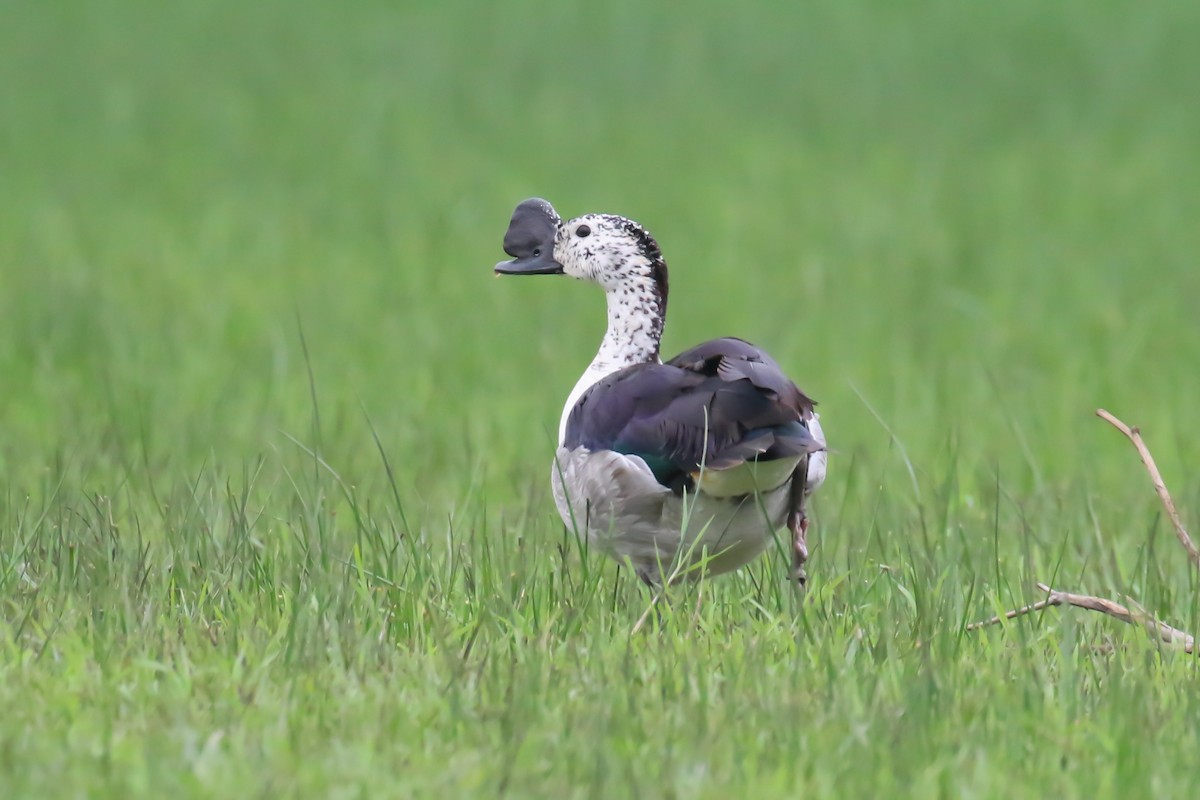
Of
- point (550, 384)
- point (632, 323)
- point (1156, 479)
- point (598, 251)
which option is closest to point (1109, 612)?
point (1156, 479)

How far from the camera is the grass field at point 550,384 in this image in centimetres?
385

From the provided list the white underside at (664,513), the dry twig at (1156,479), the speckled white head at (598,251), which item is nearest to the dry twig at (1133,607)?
the dry twig at (1156,479)

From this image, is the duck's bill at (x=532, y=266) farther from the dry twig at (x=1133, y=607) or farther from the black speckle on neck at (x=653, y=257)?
the dry twig at (x=1133, y=607)

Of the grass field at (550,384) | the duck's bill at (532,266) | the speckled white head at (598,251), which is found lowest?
the grass field at (550,384)

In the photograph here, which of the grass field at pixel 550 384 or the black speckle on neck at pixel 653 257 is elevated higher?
the black speckle on neck at pixel 653 257

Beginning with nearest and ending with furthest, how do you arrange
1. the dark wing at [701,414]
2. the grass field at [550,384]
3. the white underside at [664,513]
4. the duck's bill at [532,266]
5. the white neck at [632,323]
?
the grass field at [550,384], the dark wing at [701,414], the white underside at [664,513], the white neck at [632,323], the duck's bill at [532,266]

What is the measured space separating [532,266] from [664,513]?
111 centimetres

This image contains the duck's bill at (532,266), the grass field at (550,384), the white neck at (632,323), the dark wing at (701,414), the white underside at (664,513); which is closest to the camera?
the grass field at (550,384)

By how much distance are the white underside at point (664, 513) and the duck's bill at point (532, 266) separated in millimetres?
776

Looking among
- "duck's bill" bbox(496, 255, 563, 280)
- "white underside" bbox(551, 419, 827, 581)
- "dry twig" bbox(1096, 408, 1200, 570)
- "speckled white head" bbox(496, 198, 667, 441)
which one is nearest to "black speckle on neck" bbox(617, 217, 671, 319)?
"speckled white head" bbox(496, 198, 667, 441)

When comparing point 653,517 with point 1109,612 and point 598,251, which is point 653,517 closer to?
point 598,251

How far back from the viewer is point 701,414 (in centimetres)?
458

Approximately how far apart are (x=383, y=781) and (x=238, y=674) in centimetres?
69

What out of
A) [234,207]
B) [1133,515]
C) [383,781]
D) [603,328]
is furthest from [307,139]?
[383,781]
